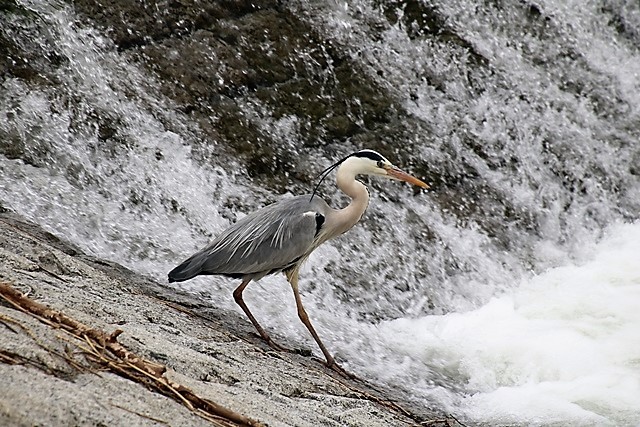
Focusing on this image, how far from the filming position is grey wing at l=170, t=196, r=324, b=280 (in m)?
4.85

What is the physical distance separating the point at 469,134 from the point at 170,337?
16.2ft

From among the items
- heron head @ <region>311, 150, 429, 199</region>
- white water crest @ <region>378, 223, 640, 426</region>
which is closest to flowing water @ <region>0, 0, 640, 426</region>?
white water crest @ <region>378, 223, 640, 426</region>

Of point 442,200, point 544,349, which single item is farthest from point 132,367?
point 442,200

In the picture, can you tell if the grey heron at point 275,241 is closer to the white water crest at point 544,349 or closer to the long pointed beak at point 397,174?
the long pointed beak at point 397,174

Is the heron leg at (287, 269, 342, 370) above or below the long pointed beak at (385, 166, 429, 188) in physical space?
below

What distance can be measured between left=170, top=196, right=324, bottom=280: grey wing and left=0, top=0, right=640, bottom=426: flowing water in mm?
720

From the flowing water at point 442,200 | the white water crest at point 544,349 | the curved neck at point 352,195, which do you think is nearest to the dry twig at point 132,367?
the curved neck at point 352,195

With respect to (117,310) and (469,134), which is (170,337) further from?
(469,134)

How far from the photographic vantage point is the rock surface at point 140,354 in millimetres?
2570

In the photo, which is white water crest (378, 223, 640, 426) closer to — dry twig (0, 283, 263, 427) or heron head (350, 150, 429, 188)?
heron head (350, 150, 429, 188)

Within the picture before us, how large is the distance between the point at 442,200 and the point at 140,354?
473 centimetres

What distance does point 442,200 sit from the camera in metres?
7.71

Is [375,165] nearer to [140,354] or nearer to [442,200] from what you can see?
[140,354]

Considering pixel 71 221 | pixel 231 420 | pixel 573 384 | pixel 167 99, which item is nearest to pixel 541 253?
pixel 573 384
